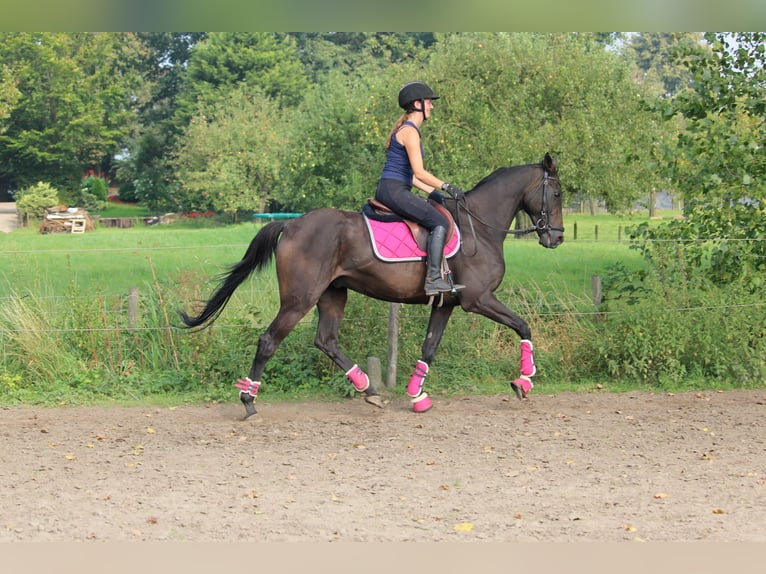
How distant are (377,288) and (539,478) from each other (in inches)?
103

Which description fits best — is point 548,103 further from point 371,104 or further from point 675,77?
point 675,77

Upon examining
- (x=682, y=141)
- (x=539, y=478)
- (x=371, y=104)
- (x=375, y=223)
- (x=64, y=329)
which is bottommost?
(x=539, y=478)

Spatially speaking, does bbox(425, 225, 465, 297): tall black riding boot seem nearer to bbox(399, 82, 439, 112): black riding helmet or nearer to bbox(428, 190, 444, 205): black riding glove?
bbox(428, 190, 444, 205): black riding glove

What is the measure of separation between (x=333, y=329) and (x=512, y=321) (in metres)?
1.62

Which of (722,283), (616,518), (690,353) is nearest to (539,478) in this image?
(616,518)

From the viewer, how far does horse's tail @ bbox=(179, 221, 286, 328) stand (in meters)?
7.99

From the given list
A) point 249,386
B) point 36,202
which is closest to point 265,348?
point 249,386

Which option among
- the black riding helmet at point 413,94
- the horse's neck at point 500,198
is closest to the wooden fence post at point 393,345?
the horse's neck at point 500,198

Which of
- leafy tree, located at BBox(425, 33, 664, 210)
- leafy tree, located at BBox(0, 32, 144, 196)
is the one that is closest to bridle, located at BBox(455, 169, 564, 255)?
leafy tree, located at BBox(425, 33, 664, 210)

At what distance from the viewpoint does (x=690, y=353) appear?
30.7 ft

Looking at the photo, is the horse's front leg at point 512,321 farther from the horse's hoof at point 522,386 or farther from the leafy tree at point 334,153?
the leafy tree at point 334,153

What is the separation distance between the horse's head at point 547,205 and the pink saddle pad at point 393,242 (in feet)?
3.29

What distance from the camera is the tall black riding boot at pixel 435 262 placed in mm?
7715

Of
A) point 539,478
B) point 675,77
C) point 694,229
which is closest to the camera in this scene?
point 539,478
